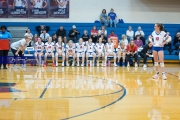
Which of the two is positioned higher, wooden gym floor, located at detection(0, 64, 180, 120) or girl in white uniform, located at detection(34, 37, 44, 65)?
girl in white uniform, located at detection(34, 37, 44, 65)

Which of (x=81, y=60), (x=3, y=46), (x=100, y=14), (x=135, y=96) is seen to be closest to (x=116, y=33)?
(x=100, y=14)

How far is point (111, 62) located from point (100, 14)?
4.81 metres

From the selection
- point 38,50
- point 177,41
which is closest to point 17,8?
point 38,50

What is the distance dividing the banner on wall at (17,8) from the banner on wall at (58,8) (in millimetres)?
1726

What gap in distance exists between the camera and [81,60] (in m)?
14.2

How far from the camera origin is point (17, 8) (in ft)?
59.5

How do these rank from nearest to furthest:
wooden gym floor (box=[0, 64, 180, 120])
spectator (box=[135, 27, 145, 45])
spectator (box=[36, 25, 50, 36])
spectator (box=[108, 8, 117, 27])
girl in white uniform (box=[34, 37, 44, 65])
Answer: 1. wooden gym floor (box=[0, 64, 180, 120])
2. girl in white uniform (box=[34, 37, 44, 65])
3. spectator (box=[135, 27, 145, 45])
4. spectator (box=[36, 25, 50, 36])
5. spectator (box=[108, 8, 117, 27])

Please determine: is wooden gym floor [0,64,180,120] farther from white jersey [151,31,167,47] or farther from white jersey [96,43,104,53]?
white jersey [96,43,104,53]

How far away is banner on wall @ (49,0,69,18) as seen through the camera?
719 inches

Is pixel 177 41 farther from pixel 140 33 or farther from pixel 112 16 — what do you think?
pixel 112 16

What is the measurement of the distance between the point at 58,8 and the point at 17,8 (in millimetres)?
2722

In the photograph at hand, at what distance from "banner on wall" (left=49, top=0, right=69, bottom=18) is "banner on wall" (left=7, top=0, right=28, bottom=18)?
1.73 meters

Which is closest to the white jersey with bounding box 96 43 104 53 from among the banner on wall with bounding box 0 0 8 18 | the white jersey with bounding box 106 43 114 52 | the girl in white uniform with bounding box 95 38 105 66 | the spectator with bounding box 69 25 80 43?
the girl in white uniform with bounding box 95 38 105 66

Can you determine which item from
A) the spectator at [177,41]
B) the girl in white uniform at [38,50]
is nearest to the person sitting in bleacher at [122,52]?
the spectator at [177,41]
